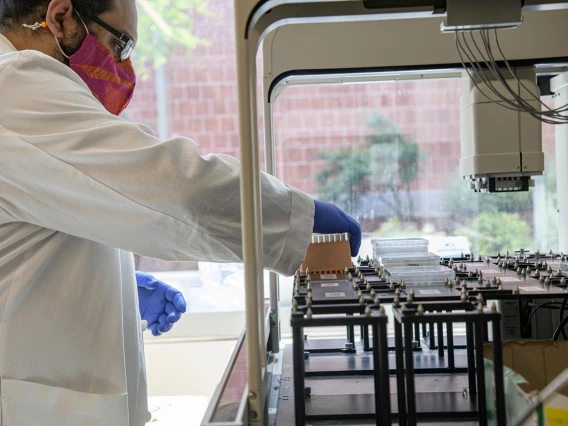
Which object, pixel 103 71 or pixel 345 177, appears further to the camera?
pixel 345 177

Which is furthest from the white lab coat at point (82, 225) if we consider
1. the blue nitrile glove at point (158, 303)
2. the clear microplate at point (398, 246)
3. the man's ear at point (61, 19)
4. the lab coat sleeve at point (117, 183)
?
the blue nitrile glove at point (158, 303)

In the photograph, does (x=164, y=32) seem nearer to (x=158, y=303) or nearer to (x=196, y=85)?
(x=196, y=85)

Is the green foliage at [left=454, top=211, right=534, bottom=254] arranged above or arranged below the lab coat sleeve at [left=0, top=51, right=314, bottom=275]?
below

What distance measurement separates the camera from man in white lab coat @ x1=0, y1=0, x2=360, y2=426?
0.94m

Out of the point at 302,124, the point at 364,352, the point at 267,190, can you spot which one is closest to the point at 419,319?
the point at 267,190

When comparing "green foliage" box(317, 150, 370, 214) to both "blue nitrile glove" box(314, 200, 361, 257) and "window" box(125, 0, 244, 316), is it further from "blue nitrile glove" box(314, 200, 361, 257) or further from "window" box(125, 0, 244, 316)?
"blue nitrile glove" box(314, 200, 361, 257)

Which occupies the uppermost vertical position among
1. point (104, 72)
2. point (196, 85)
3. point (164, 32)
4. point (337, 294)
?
point (164, 32)

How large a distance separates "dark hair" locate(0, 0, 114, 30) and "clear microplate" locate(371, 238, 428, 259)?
0.82 metres

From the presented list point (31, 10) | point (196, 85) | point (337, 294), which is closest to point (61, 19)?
point (31, 10)

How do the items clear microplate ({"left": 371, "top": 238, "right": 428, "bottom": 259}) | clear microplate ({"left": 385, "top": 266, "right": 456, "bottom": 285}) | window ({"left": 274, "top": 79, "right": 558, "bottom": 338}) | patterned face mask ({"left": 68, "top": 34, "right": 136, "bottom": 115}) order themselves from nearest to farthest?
1. clear microplate ({"left": 385, "top": 266, "right": 456, "bottom": 285})
2. patterned face mask ({"left": 68, "top": 34, "right": 136, "bottom": 115})
3. clear microplate ({"left": 371, "top": 238, "right": 428, "bottom": 259})
4. window ({"left": 274, "top": 79, "right": 558, "bottom": 338})

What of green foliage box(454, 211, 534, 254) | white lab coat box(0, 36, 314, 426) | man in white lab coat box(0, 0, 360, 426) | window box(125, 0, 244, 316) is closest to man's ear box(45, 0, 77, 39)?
man in white lab coat box(0, 0, 360, 426)

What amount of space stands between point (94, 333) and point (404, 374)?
2.14 feet

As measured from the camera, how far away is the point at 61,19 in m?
1.26

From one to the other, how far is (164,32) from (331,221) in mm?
1911
